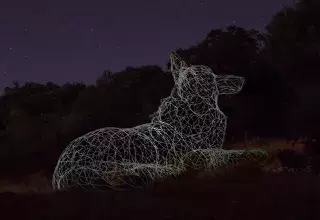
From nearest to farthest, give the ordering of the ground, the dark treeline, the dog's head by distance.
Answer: the ground, the dog's head, the dark treeline

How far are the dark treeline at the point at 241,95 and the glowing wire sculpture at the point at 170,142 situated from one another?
15.2ft

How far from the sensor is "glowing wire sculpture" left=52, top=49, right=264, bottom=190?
913cm

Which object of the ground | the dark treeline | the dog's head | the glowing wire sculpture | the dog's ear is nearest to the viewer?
the ground

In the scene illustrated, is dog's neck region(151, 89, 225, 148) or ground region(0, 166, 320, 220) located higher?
dog's neck region(151, 89, 225, 148)

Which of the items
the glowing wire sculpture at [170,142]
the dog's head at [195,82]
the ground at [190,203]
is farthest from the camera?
the dog's head at [195,82]

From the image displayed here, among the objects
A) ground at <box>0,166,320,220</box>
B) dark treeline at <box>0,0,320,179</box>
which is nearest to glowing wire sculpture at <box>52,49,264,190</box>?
ground at <box>0,166,320,220</box>

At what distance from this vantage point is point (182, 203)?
21.8 feet

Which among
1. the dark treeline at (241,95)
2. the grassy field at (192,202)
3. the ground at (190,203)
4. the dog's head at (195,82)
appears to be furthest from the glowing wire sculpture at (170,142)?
the dark treeline at (241,95)

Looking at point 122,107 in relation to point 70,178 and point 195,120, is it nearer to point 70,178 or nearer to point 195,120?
point 195,120

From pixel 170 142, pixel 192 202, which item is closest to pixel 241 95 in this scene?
pixel 170 142

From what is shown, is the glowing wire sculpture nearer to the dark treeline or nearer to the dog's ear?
the dog's ear

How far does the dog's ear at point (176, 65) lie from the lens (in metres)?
10.8

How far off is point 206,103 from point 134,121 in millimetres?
6211

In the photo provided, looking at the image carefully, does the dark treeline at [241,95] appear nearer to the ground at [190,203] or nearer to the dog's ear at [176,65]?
the dog's ear at [176,65]
